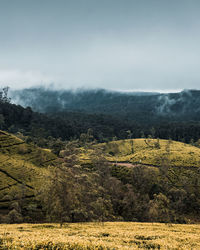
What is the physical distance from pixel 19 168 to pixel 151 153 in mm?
66873

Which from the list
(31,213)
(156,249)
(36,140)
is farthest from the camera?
(36,140)

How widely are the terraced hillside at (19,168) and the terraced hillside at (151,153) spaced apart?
37525mm

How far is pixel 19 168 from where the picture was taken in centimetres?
6431

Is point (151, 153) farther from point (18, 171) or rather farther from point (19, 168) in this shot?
point (18, 171)

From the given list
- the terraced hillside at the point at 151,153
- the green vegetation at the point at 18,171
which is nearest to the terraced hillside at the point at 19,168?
the green vegetation at the point at 18,171

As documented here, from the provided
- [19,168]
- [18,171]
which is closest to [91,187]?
[18,171]

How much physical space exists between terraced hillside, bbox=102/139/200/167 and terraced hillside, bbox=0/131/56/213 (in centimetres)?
3753

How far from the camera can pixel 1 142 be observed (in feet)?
248

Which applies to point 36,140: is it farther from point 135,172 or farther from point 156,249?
point 156,249

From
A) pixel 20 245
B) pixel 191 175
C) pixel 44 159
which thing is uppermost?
pixel 20 245

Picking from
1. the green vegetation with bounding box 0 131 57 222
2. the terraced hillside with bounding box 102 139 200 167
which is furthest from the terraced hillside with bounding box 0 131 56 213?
the terraced hillside with bounding box 102 139 200 167

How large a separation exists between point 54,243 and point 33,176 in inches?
2177

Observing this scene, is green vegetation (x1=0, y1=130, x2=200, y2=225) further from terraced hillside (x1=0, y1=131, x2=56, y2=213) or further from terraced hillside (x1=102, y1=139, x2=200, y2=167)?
terraced hillside (x1=102, y1=139, x2=200, y2=167)

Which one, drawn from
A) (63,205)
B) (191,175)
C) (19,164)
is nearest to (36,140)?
(19,164)
